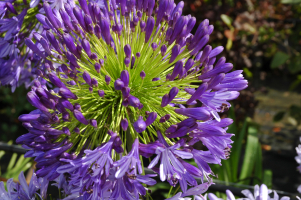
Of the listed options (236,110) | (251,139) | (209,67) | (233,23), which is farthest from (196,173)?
(236,110)

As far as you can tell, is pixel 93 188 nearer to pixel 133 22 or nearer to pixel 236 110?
pixel 133 22

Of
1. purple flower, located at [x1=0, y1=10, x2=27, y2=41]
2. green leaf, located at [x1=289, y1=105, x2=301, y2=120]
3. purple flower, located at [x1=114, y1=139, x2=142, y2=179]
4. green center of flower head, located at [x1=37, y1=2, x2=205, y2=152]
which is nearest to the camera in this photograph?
purple flower, located at [x1=114, y1=139, x2=142, y2=179]

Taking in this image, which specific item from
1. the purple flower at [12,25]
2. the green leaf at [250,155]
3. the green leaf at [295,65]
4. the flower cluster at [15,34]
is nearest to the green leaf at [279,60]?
the green leaf at [295,65]

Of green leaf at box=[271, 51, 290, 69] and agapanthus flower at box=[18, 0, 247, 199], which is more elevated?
green leaf at box=[271, 51, 290, 69]

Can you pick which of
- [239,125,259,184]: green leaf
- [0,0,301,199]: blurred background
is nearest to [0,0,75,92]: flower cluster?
[0,0,301,199]: blurred background

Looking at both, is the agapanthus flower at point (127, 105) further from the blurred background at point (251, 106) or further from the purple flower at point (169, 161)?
the blurred background at point (251, 106)

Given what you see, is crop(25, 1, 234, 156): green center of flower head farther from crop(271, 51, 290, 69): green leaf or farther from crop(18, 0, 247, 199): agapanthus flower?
crop(271, 51, 290, 69): green leaf
